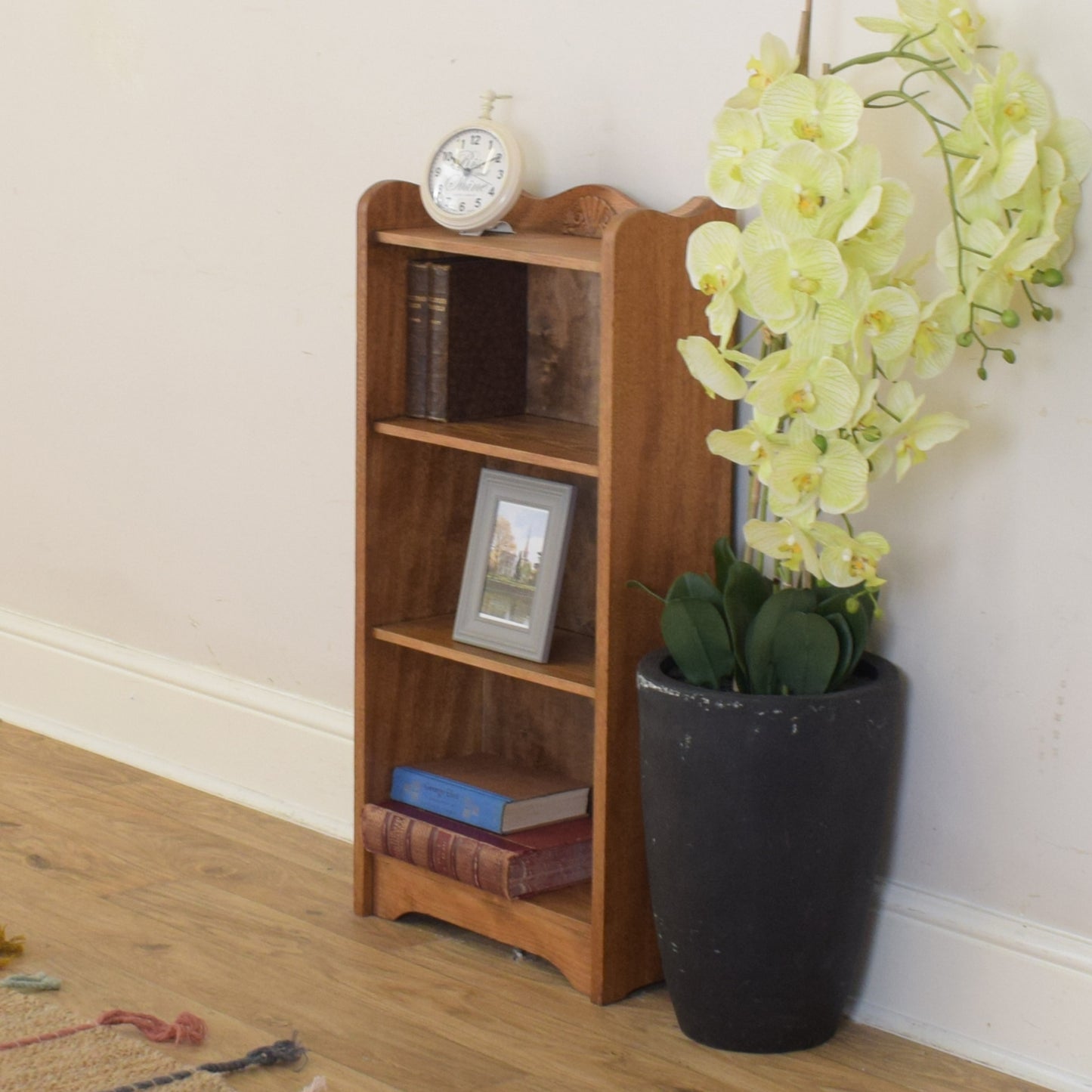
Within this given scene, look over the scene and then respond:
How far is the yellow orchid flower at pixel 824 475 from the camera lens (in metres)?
1.80

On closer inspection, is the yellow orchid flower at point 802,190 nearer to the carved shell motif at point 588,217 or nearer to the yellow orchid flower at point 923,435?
the yellow orchid flower at point 923,435

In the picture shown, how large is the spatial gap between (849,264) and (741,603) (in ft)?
1.42

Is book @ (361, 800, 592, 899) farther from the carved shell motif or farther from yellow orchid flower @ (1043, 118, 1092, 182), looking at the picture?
yellow orchid flower @ (1043, 118, 1092, 182)

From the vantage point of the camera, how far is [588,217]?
2.30m

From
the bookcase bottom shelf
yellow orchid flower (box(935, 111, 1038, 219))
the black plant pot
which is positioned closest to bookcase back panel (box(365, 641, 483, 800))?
the bookcase bottom shelf

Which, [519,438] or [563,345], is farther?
[563,345]

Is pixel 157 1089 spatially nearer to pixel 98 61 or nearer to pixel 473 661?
pixel 473 661

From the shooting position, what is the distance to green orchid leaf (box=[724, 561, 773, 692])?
197cm

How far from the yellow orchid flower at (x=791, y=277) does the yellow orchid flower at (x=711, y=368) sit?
93 millimetres

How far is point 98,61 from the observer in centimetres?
296

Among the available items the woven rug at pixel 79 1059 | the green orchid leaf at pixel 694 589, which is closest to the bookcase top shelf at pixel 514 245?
the green orchid leaf at pixel 694 589

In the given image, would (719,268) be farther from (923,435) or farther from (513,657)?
(513,657)

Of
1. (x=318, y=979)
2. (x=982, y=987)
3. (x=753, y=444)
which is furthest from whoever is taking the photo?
(x=318, y=979)

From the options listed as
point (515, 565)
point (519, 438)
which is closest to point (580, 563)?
point (515, 565)
